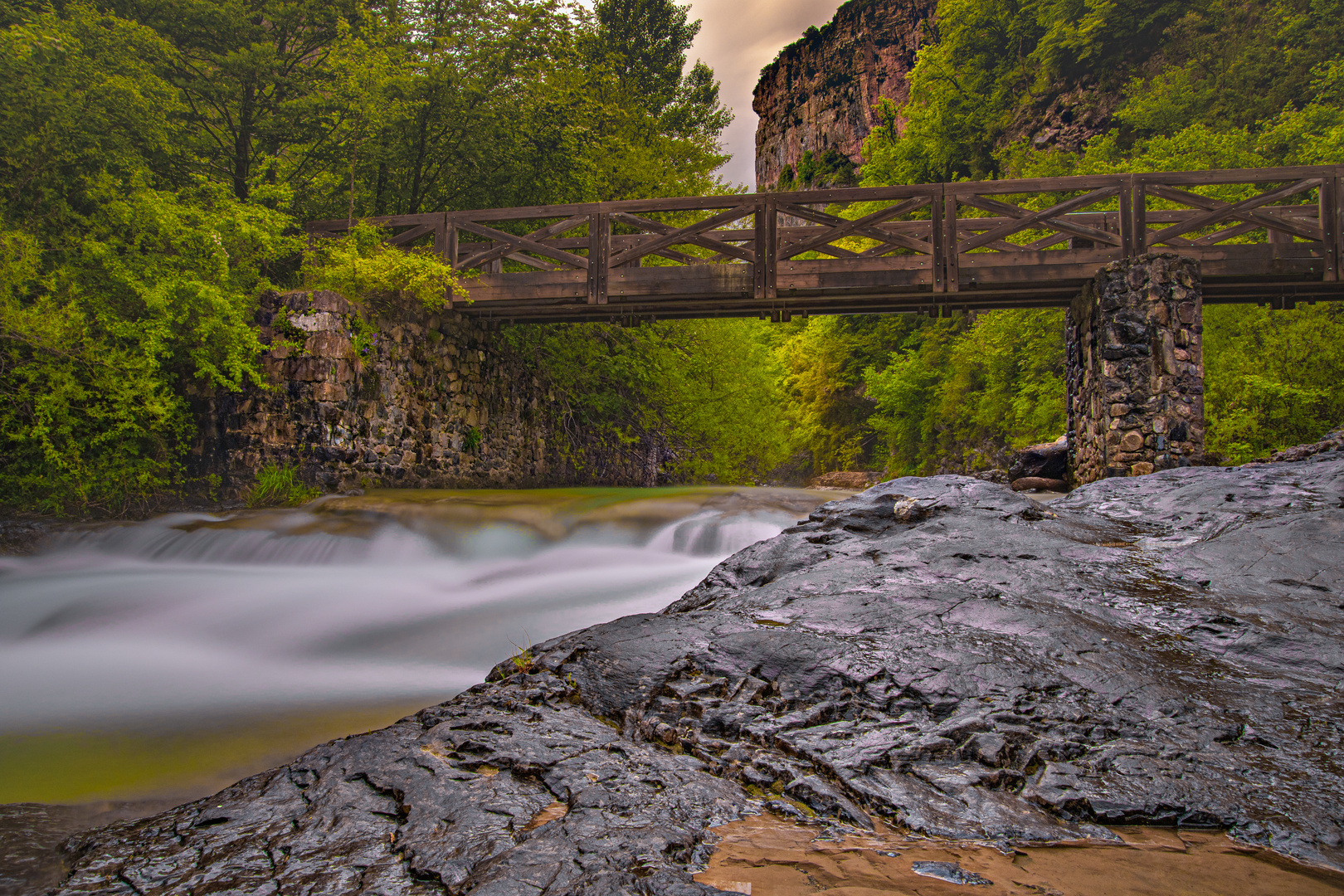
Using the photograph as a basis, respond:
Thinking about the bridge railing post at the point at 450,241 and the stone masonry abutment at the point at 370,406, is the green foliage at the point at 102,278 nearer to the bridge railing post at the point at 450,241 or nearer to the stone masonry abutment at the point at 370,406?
the stone masonry abutment at the point at 370,406

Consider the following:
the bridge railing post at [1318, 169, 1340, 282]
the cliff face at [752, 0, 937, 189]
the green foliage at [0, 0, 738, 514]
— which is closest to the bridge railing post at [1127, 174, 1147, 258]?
the bridge railing post at [1318, 169, 1340, 282]

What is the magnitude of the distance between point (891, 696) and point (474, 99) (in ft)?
43.8

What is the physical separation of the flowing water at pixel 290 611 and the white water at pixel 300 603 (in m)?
0.02

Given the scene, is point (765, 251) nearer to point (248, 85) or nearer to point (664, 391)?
point (664, 391)

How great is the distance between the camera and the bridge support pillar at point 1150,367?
875cm

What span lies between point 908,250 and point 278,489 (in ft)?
33.6

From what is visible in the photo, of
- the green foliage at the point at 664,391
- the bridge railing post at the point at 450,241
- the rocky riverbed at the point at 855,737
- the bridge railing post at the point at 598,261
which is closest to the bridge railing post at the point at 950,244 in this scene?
the bridge railing post at the point at 598,261

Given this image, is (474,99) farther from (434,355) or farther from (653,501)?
(653,501)

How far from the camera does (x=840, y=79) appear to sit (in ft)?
154

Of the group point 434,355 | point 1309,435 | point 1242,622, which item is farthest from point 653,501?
point 1309,435

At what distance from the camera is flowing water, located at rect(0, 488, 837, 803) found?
3387 millimetres

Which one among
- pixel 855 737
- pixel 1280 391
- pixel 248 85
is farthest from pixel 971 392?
pixel 248 85

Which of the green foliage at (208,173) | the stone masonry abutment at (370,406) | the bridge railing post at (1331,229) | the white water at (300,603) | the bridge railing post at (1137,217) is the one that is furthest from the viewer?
the stone masonry abutment at (370,406)

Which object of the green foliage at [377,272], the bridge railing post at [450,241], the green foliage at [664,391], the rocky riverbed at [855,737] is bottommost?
the rocky riverbed at [855,737]
